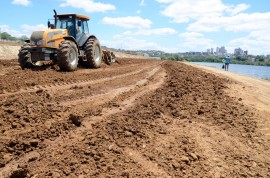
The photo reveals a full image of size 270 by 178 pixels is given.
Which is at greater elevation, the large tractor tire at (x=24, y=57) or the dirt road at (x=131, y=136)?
the large tractor tire at (x=24, y=57)

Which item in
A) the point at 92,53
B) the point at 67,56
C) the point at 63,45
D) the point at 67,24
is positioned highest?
the point at 67,24

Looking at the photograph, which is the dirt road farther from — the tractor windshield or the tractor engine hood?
the tractor windshield

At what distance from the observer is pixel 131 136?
5219mm

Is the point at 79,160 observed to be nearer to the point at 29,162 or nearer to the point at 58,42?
the point at 29,162

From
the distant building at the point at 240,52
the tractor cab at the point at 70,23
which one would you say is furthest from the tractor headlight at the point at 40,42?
the distant building at the point at 240,52

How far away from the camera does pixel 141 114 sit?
6.51 meters

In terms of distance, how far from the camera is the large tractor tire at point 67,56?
43.0ft

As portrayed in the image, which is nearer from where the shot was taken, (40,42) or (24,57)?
(40,42)

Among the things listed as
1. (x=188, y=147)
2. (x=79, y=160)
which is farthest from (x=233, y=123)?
(x=79, y=160)

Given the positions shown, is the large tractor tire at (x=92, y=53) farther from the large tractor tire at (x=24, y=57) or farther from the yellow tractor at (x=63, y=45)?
the large tractor tire at (x=24, y=57)

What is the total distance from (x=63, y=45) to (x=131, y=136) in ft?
30.0

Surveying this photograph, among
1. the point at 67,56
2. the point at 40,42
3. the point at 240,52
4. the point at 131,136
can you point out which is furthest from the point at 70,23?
the point at 240,52

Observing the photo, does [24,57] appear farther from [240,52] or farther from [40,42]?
[240,52]

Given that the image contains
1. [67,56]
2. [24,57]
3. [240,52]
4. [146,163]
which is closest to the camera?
[146,163]
